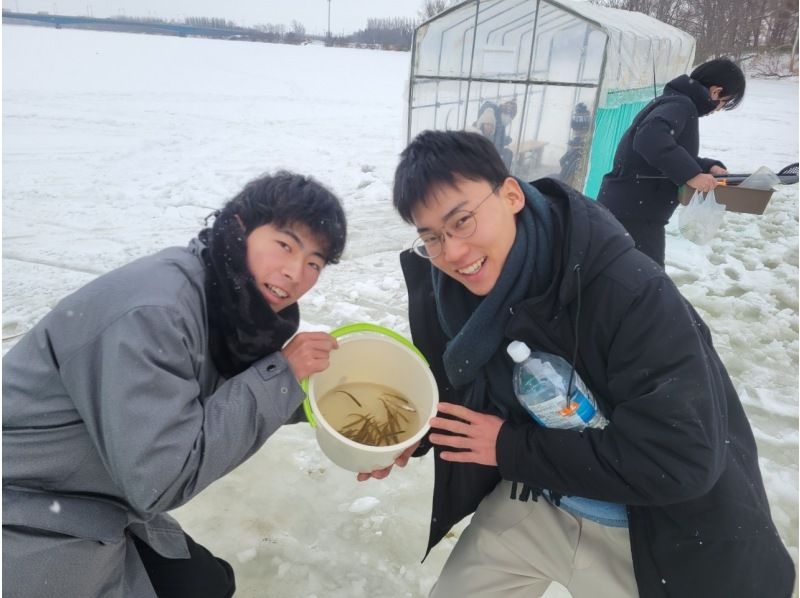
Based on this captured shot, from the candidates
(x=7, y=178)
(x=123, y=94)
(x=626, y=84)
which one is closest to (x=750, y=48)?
(x=626, y=84)

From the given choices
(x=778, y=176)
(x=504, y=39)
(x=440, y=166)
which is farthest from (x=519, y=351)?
(x=504, y=39)

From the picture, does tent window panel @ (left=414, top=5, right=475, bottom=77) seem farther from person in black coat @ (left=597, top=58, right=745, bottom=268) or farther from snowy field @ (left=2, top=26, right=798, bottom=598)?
person in black coat @ (left=597, top=58, right=745, bottom=268)

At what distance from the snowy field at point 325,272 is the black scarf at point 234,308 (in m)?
1.15

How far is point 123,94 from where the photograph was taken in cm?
1486

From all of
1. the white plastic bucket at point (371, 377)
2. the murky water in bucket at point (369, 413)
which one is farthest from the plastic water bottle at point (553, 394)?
the murky water in bucket at point (369, 413)

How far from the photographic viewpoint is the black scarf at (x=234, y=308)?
1644mm

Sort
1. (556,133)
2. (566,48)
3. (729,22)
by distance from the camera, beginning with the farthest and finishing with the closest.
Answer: (729,22)
(556,133)
(566,48)

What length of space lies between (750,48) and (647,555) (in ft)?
113

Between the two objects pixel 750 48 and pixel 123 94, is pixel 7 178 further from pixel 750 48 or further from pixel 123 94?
pixel 750 48

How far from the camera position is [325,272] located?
510 centimetres

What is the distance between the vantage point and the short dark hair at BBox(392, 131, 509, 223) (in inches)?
63.4

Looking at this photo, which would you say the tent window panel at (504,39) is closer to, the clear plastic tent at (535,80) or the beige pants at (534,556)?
the clear plastic tent at (535,80)

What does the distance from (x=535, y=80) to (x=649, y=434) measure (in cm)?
615

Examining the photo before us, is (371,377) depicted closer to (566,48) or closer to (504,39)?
(566,48)
